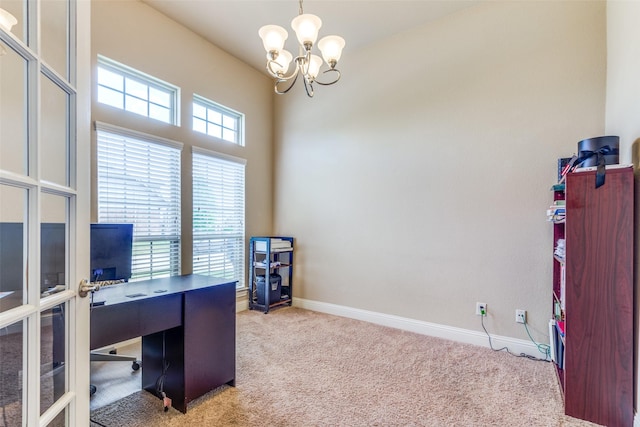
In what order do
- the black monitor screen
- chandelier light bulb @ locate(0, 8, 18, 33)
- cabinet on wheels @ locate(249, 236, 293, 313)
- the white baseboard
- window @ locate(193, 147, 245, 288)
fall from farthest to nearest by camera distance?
cabinet on wheels @ locate(249, 236, 293, 313), window @ locate(193, 147, 245, 288), the white baseboard, the black monitor screen, chandelier light bulb @ locate(0, 8, 18, 33)

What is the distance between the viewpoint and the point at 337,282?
379cm

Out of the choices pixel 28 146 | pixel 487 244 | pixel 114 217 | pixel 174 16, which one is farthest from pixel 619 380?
pixel 174 16

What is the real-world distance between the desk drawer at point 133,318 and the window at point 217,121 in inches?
89.0

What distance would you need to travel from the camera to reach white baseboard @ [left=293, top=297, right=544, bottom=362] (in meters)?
2.68

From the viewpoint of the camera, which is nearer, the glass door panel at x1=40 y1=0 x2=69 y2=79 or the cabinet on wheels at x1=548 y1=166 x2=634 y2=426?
the glass door panel at x1=40 y1=0 x2=69 y2=79

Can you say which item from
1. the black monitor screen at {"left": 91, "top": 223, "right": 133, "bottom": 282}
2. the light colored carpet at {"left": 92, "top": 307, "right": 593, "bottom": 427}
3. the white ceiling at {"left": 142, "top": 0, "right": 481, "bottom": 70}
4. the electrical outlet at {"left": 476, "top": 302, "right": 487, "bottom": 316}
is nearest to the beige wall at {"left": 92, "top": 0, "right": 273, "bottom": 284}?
the white ceiling at {"left": 142, "top": 0, "right": 481, "bottom": 70}

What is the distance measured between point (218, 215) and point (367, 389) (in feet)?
8.22

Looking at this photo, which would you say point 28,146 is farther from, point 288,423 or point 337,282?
point 337,282

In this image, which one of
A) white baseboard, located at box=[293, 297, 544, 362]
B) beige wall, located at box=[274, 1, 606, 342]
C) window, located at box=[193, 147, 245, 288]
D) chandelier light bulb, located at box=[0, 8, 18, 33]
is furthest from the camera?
window, located at box=[193, 147, 245, 288]

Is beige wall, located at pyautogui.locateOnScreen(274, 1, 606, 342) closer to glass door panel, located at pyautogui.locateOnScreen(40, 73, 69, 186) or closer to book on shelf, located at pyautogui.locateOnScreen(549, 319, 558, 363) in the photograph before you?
book on shelf, located at pyautogui.locateOnScreen(549, 319, 558, 363)

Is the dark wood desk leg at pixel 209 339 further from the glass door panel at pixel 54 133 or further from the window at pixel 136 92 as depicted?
the window at pixel 136 92

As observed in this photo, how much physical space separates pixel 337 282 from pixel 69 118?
10.5ft

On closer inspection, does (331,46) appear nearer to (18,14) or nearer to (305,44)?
(305,44)

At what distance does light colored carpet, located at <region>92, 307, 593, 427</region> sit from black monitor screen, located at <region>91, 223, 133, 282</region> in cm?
82
